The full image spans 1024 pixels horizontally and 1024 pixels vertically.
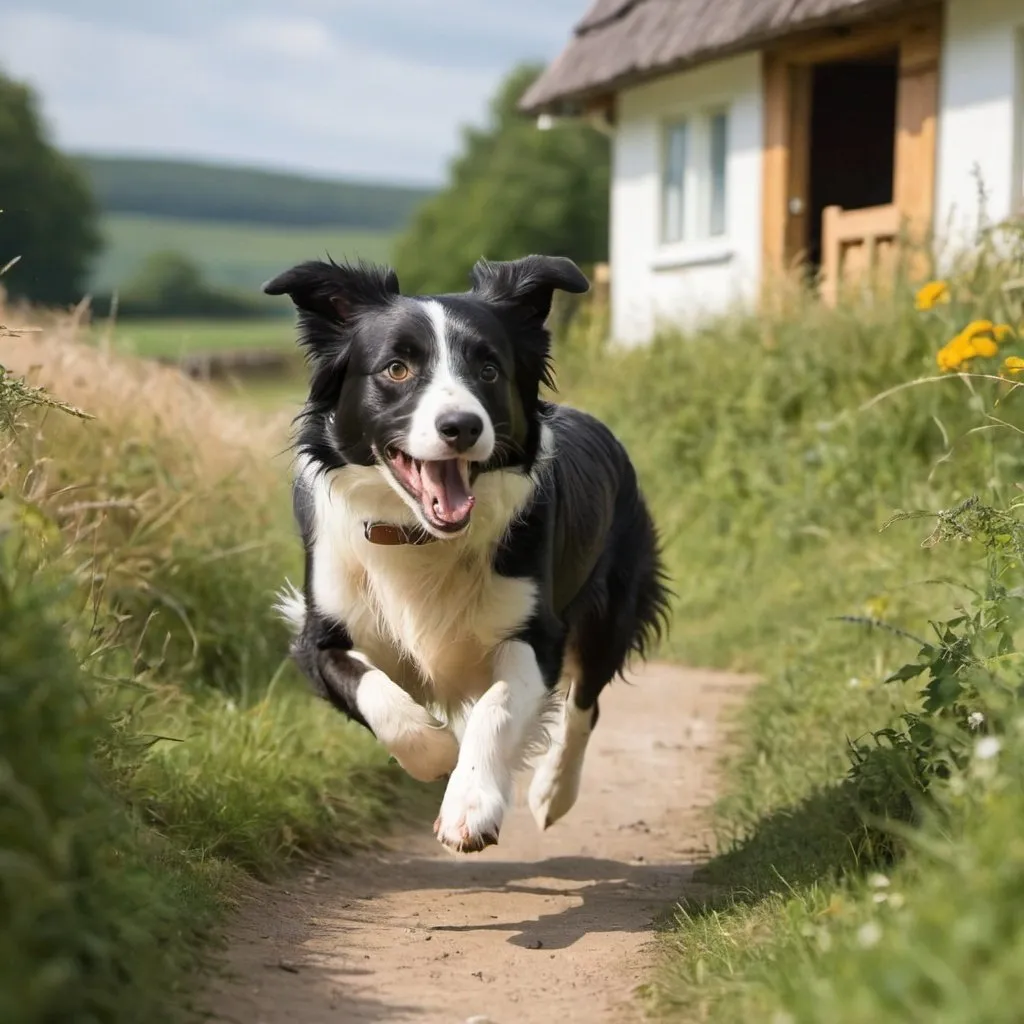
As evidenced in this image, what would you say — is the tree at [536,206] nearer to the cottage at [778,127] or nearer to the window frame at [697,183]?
the cottage at [778,127]

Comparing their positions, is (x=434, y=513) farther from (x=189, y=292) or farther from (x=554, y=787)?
(x=189, y=292)

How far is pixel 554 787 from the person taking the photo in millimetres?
5656

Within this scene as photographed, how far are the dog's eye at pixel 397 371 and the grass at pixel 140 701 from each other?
900 mm

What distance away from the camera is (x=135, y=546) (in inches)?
267

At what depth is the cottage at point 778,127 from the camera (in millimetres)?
10914

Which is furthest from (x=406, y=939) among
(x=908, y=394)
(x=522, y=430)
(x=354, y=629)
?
(x=908, y=394)

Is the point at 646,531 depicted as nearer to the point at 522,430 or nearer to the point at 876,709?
the point at 876,709

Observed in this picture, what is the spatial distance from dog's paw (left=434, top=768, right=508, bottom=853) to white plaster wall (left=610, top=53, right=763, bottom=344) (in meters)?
8.54

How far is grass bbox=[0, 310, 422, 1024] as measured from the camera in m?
2.52

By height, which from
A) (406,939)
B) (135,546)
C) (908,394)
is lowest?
(406,939)

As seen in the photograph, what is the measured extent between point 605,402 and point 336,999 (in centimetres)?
937

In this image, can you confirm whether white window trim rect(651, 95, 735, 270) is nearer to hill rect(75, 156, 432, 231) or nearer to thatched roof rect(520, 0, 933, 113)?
thatched roof rect(520, 0, 933, 113)

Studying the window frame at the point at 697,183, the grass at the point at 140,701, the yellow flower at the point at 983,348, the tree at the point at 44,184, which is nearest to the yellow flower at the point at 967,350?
the yellow flower at the point at 983,348

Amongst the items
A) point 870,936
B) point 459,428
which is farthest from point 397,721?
point 870,936
